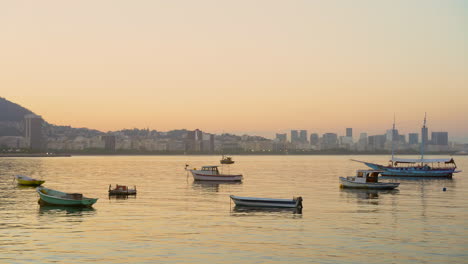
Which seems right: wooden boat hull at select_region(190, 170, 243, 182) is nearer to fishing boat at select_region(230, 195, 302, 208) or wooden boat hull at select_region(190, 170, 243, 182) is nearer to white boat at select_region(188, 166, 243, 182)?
white boat at select_region(188, 166, 243, 182)

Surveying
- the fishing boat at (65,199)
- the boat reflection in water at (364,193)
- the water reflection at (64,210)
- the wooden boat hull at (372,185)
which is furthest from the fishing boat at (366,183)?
the water reflection at (64,210)

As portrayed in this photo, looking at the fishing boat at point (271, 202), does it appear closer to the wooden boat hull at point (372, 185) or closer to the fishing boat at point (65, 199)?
the fishing boat at point (65, 199)

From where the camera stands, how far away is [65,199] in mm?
74688

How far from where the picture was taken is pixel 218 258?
140ft

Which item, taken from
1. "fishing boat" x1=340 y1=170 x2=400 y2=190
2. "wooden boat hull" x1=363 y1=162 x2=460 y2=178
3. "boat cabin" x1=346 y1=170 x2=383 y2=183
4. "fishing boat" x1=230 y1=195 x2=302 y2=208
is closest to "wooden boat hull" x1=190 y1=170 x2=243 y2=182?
"fishing boat" x1=340 y1=170 x2=400 y2=190

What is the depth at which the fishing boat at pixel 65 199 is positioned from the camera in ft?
244

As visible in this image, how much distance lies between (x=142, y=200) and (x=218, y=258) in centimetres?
4727

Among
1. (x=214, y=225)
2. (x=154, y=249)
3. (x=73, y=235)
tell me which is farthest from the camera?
(x=214, y=225)

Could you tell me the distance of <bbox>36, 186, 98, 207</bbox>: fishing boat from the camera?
2926 inches

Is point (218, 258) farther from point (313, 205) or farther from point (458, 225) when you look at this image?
point (313, 205)

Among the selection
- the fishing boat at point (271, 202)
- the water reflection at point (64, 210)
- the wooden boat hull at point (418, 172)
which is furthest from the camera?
the wooden boat hull at point (418, 172)

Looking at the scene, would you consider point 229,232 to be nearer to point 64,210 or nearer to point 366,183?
point 64,210

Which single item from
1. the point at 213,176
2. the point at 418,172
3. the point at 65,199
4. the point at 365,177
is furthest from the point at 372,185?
the point at 65,199

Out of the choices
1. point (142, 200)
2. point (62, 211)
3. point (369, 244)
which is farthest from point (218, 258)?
point (142, 200)
